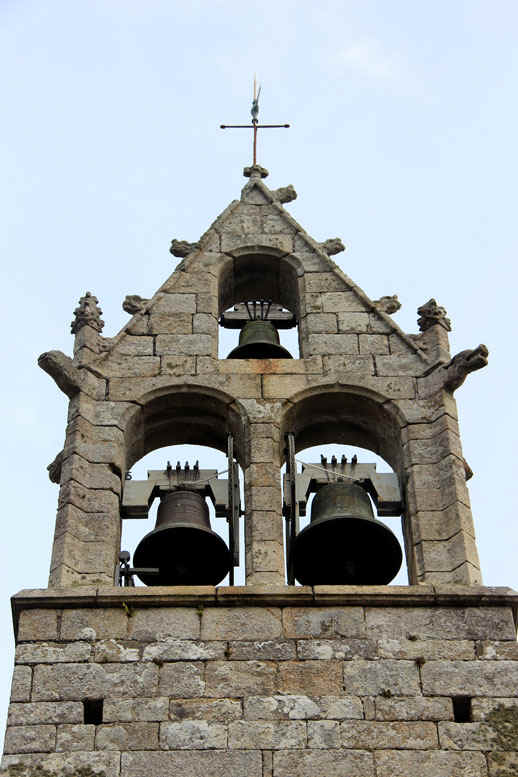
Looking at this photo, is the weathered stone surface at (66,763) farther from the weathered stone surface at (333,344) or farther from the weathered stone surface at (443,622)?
the weathered stone surface at (333,344)

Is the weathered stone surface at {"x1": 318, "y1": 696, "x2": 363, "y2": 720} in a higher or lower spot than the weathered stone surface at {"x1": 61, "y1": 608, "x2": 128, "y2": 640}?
lower

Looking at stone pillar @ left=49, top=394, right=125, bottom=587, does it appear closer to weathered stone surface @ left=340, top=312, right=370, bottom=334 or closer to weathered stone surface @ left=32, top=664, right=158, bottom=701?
weathered stone surface @ left=32, top=664, right=158, bottom=701

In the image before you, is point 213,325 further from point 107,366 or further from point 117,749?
point 117,749

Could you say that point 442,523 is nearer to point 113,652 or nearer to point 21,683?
point 113,652

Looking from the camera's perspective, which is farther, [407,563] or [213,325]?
[213,325]

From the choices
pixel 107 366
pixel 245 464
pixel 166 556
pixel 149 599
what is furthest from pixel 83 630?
pixel 107 366

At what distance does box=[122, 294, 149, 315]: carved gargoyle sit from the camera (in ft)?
50.6

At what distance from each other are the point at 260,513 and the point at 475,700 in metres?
2.51

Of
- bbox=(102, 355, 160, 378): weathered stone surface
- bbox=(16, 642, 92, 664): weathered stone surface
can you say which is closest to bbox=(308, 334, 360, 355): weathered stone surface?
bbox=(102, 355, 160, 378): weathered stone surface

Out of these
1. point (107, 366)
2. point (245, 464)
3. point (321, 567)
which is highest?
point (107, 366)

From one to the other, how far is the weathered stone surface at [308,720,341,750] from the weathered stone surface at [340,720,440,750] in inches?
1.6

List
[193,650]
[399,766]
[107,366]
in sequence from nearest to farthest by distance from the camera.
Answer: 1. [399,766]
2. [193,650]
3. [107,366]

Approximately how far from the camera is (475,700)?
11562mm

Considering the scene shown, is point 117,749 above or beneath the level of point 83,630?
beneath
